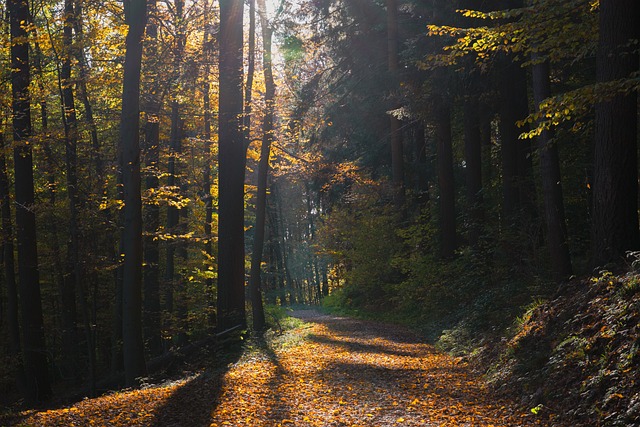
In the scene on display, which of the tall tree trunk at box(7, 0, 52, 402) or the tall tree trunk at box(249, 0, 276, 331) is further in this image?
the tall tree trunk at box(249, 0, 276, 331)

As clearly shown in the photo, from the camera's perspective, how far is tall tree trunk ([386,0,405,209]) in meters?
19.6

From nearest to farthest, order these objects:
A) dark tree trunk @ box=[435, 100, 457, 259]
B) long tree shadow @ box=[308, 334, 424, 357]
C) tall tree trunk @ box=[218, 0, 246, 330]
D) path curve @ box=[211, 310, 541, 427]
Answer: path curve @ box=[211, 310, 541, 427] < long tree shadow @ box=[308, 334, 424, 357] < tall tree trunk @ box=[218, 0, 246, 330] < dark tree trunk @ box=[435, 100, 457, 259]

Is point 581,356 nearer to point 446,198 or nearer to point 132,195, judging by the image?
point 132,195

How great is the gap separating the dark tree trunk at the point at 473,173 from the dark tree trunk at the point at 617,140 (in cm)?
811

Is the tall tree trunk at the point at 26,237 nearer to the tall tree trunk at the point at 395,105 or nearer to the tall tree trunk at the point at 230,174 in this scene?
the tall tree trunk at the point at 230,174

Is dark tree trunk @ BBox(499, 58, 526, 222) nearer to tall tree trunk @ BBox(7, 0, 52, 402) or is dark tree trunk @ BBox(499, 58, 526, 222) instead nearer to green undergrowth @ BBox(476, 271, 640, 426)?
green undergrowth @ BBox(476, 271, 640, 426)

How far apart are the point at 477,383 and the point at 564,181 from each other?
24.8 ft

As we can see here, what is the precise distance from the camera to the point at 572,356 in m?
6.52

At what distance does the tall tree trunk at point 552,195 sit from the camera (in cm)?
1012

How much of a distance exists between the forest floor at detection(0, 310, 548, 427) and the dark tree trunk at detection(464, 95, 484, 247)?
6484 mm

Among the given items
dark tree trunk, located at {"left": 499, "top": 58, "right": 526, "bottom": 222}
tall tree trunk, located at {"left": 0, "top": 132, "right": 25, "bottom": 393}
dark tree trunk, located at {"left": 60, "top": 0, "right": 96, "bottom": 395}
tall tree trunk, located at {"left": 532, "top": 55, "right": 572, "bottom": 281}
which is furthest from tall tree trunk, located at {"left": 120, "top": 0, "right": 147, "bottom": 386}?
dark tree trunk, located at {"left": 499, "top": 58, "right": 526, "bottom": 222}

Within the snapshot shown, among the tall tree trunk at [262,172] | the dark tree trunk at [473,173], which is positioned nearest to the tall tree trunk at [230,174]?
the tall tree trunk at [262,172]

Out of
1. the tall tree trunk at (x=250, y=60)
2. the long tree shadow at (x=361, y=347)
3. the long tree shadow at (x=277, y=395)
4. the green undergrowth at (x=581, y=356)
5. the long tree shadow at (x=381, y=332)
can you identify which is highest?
the tall tree trunk at (x=250, y=60)

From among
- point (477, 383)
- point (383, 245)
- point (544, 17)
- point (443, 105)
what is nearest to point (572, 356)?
point (477, 383)
